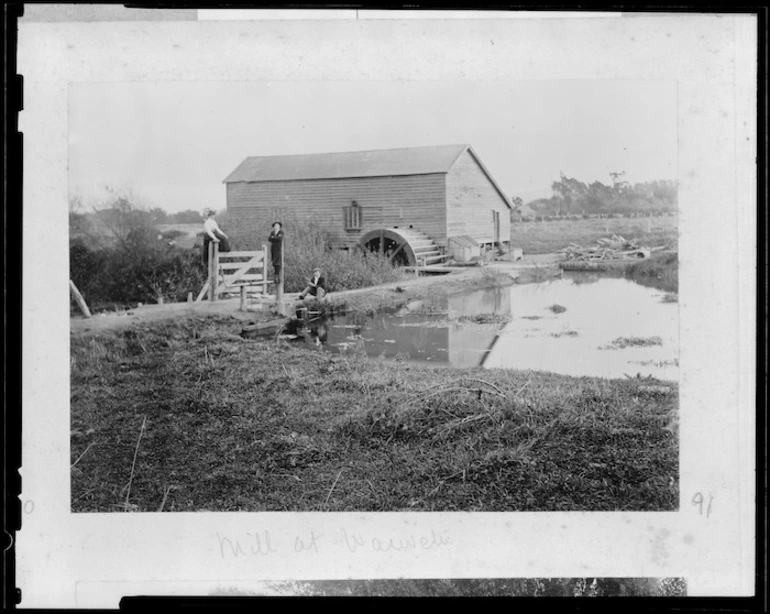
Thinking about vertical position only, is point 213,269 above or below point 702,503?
above

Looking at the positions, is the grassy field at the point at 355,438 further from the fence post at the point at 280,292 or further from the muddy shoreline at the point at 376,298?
the fence post at the point at 280,292

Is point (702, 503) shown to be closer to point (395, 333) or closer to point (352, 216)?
point (395, 333)

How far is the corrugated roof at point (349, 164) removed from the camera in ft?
14.7

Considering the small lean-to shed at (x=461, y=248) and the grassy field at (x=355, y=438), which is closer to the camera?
the grassy field at (x=355, y=438)

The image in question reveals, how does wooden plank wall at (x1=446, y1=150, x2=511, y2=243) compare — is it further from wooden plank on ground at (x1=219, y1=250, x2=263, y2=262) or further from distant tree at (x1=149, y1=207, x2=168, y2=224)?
distant tree at (x1=149, y1=207, x2=168, y2=224)

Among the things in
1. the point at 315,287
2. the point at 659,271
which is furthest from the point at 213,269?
the point at 659,271

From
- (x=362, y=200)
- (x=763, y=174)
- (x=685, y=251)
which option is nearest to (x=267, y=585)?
(x=362, y=200)

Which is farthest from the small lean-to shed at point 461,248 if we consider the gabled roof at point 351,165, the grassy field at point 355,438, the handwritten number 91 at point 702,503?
the handwritten number 91 at point 702,503

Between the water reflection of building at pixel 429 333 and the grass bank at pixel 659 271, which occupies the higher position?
the grass bank at pixel 659 271

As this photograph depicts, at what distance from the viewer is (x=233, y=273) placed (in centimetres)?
457

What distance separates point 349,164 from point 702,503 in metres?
3.25

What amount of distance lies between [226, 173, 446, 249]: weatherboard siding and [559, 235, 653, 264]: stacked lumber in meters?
0.90

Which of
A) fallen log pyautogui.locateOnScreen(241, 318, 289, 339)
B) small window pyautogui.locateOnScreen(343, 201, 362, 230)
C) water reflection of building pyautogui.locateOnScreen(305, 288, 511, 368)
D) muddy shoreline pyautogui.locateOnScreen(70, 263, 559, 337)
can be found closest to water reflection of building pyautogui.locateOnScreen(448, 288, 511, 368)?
water reflection of building pyautogui.locateOnScreen(305, 288, 511, 368)

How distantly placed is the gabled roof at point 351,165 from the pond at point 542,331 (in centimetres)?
72
